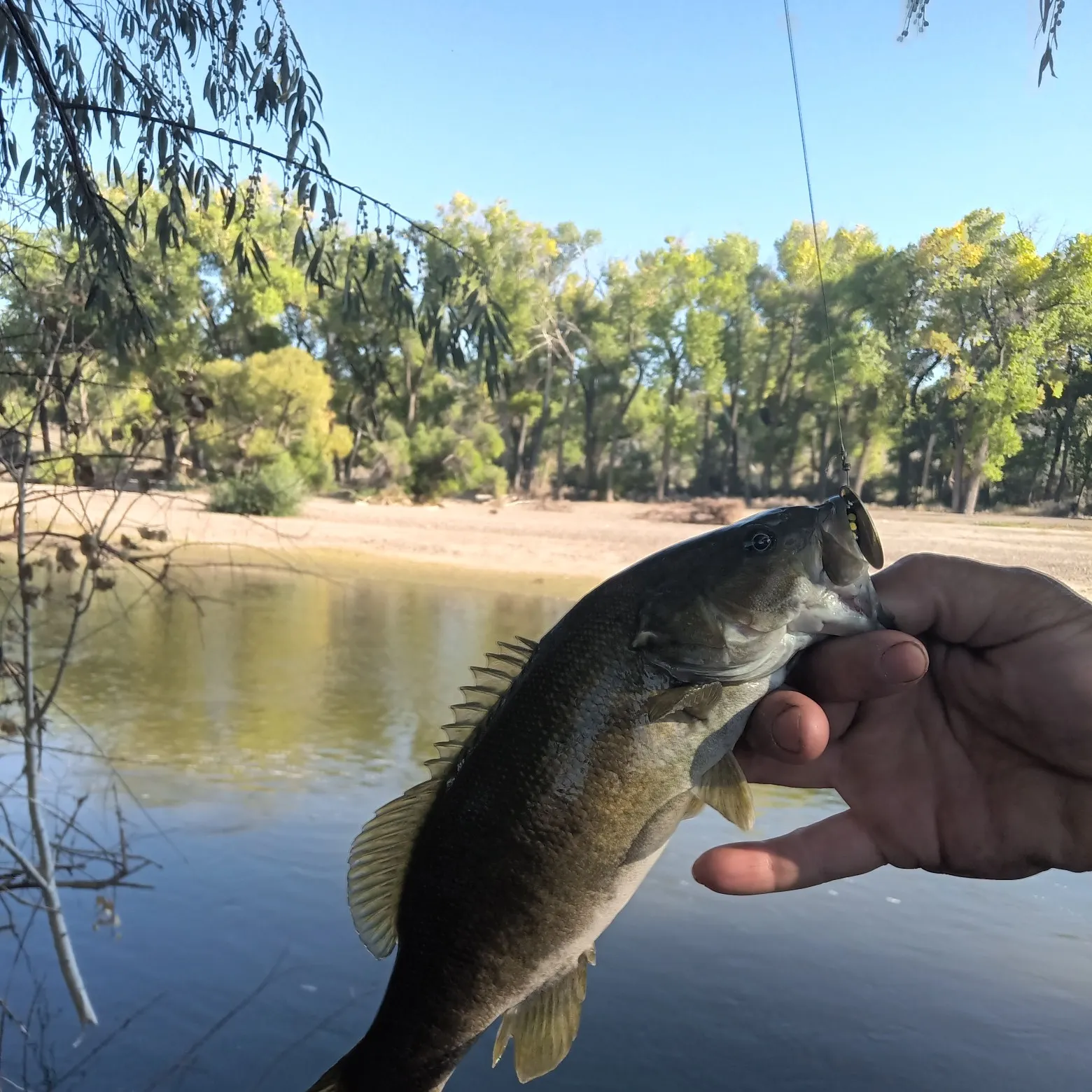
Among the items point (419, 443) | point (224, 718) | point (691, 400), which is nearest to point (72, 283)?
point (224, 718)

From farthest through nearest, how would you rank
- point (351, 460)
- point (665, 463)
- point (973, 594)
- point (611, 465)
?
point (611, 465) → point (665, 463) → point (351, 460) → point (973, 594)

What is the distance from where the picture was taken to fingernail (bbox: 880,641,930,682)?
5.04ft

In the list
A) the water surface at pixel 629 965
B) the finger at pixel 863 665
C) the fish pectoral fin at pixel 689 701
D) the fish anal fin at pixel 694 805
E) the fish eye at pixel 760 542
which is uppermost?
the fish eye at pixel 760 542

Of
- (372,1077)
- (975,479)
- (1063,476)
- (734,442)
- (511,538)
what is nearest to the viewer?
(372,1077)

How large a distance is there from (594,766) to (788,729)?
0.34 m

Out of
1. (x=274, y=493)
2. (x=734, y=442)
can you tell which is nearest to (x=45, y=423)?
(x=274, y=493)

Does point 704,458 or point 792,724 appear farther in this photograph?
point 704,458

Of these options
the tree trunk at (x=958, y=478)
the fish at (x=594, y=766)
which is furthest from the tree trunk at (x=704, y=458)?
the fish at (x=594, y=766)

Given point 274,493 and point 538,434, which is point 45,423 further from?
point 538,434

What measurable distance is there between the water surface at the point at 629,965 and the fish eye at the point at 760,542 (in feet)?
10.3

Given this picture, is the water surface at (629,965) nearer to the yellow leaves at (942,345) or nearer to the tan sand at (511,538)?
the tan sand at (511,538)

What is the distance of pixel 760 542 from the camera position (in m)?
1.57

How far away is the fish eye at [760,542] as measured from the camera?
61.3 inches

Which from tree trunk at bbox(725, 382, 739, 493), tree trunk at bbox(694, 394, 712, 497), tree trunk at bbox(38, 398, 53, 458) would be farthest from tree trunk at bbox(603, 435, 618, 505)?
tree trunk at bbox(38, 398, 53, 458)
